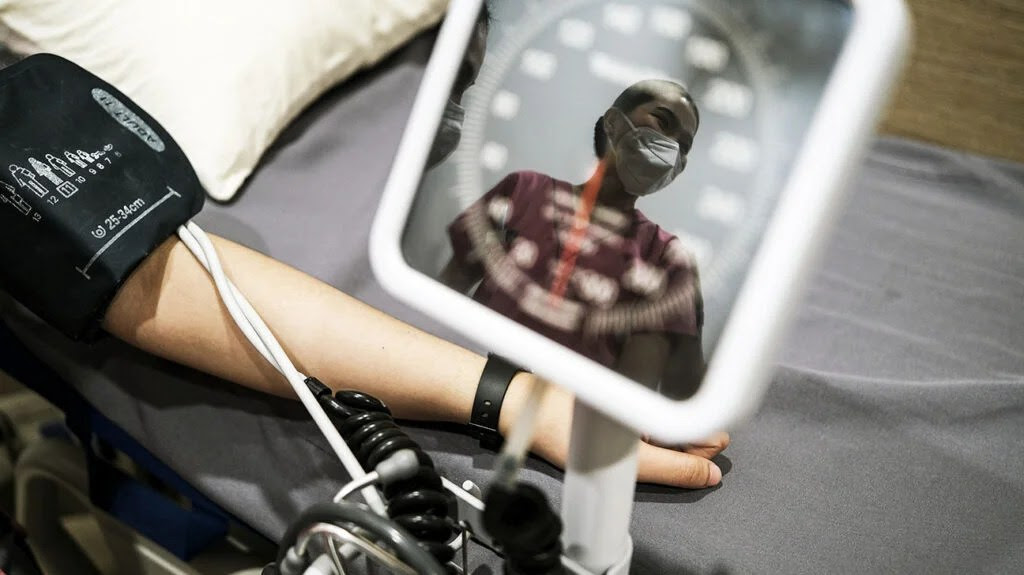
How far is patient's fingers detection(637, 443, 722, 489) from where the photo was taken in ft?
2.23

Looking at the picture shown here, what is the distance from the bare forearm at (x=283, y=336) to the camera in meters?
0.74

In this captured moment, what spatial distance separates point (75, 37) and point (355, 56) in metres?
0.35

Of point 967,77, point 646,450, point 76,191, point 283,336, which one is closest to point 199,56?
point 76,191

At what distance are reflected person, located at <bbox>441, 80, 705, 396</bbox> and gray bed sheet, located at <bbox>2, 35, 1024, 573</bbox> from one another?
1.10ft

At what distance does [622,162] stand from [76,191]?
544mm

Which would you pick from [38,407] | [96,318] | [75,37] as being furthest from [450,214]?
[38,407]

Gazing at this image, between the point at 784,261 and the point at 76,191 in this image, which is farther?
the point at 76,191

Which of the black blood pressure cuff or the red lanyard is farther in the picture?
the black blood pressure cuff

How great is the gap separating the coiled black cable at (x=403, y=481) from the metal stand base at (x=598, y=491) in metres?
0.10

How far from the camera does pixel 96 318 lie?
737mm

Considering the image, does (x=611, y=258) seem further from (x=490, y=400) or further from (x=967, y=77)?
(x=967, y=77)

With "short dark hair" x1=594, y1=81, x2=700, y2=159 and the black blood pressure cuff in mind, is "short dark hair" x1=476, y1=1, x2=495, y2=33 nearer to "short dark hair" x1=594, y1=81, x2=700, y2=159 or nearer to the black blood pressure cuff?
"short dark hair" x1=594, y1=81, x2=700, y2=159

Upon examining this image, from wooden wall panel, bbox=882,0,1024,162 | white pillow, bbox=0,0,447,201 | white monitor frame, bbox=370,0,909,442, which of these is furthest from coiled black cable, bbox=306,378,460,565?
wooden wall panel, bbox=882,0,1024,162

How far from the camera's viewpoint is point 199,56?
934 mm
